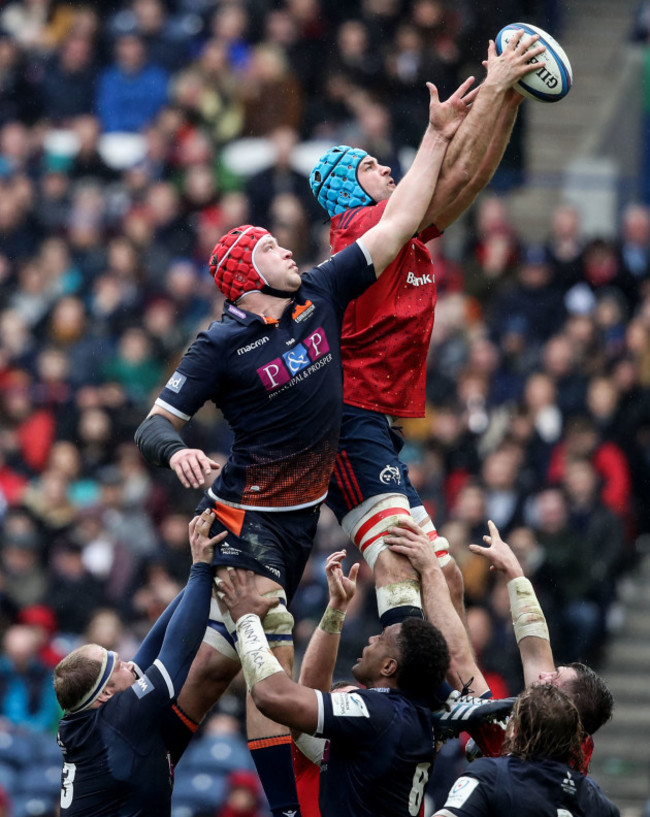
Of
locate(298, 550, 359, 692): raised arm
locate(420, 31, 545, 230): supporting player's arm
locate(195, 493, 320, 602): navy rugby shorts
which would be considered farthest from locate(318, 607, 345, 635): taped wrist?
locate(420, 31, 545, 230): supporting player's arm

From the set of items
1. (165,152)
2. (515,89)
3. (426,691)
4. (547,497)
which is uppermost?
(515,89)

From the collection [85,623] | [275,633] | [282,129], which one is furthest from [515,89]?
[282,129]

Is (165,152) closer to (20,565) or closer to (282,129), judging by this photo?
(282,129)

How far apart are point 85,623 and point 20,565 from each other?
3.02ft

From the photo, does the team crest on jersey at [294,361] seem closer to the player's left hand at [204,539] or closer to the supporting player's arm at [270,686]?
the player's left hand at [204,539]

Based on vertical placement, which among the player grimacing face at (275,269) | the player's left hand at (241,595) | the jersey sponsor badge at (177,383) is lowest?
the player's left hand at (241,595)

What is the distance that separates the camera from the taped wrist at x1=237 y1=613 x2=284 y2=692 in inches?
263

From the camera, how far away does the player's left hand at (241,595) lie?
707 centimetres

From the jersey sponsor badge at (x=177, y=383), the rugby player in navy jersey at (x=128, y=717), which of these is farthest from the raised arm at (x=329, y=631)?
the jersey sponsor badge at (x=177, y=383)

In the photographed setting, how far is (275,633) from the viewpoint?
23.5 feet

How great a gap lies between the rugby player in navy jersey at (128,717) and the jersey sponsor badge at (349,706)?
93cm

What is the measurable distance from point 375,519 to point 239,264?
1.36 m

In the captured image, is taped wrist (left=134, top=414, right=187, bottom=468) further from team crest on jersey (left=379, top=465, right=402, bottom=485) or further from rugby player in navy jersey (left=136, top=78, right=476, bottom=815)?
team crest on jersey (left=379, top=465, right=402, bottom=485)

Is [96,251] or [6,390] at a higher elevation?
[96,251]
